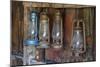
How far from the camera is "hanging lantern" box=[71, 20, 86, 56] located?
1003 millimetres

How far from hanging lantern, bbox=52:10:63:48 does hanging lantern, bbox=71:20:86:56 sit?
0.07 meters

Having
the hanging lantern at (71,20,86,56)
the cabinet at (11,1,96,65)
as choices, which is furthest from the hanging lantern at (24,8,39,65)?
the hanging lantern at (71,20,86,56)

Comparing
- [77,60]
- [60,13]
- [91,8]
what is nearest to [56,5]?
[60,13]

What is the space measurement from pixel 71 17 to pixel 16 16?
294 millimetres

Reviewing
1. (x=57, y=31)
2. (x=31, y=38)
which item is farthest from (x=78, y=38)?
(x=31, y=38)

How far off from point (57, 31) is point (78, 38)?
127 mm

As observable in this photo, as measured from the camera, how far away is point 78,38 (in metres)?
1.02

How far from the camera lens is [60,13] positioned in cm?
98

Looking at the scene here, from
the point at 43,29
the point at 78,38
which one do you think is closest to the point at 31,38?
the point at 43,29

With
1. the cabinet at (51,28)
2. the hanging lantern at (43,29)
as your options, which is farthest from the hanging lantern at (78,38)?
the hanging lantern at (43,29)

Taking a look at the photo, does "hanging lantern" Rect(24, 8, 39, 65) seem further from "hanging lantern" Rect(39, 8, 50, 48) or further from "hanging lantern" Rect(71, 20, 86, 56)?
"hanging lantern" Rect(71, 20, 86, 56)

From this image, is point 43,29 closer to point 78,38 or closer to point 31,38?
point 31,38

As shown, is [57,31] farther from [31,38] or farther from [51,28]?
[31,38]
